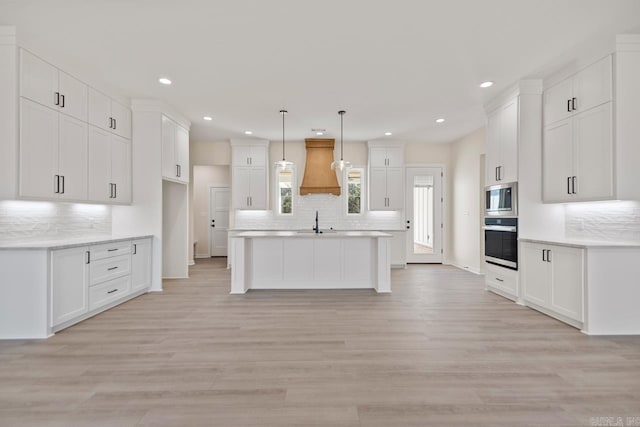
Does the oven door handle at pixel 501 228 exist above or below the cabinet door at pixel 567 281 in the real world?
above

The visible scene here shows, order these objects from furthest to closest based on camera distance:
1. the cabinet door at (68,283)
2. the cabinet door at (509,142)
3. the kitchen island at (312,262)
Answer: the kitchen island at (312,262)
the cabinet door at (509,142)
the cabinet door at (68,283)

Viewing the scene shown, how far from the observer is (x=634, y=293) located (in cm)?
311

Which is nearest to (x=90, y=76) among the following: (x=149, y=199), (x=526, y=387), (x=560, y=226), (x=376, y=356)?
(x=149, y=199)

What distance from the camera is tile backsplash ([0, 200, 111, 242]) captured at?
341 cm

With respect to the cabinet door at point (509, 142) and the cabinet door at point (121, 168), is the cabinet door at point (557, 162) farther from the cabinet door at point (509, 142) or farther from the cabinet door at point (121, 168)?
the cabinet door at point (121, 168)

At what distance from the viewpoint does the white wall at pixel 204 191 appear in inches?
361

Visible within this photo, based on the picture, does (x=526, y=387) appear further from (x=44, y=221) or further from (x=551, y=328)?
(x=44, y=221)

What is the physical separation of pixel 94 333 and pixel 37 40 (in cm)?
298

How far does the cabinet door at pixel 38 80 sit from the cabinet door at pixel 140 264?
200cm

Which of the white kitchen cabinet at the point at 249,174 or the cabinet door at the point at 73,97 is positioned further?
the white kitchen cabinet at the point at 249,174

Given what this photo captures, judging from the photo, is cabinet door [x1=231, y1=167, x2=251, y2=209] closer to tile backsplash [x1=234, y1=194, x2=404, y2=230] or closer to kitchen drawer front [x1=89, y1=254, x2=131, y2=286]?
tile backsplash [x1=234, y1=194, x2=404, y2=230]

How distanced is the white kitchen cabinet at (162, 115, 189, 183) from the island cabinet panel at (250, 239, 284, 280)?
1.94m

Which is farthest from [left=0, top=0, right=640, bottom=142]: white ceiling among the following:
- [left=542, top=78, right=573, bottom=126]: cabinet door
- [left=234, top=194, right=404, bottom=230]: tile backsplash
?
[left=234, top=194, right=404, bottom=230]: tile backsplash

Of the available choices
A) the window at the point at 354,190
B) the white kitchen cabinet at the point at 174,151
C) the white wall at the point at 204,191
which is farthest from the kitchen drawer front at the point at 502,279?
the white wall at the point at 204,191
